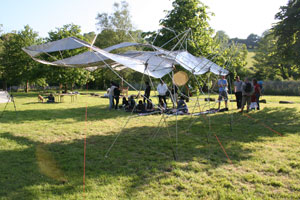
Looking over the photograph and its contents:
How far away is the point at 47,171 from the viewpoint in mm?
4117

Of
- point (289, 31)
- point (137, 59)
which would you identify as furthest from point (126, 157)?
point (289, 31)

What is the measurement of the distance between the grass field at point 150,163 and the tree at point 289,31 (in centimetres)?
401

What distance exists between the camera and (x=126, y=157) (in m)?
4.86

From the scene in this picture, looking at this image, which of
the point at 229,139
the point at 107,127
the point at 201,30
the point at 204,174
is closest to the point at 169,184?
the point at 204,174

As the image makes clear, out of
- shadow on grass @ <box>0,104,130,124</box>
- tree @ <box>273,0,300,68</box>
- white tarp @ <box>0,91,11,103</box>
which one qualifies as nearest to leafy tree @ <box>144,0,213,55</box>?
tree @ <box>273,0,300,68</box>

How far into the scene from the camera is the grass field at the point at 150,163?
338 cm

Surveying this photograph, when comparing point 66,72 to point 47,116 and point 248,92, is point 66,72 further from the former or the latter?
point 248,92

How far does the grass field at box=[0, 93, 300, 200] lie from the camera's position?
3383mm

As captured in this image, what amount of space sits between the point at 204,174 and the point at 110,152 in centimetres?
226

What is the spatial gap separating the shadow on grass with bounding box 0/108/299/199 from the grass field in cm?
2

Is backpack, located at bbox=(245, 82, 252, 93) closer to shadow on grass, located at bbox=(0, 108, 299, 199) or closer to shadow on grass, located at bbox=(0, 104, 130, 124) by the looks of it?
shadow on grass, located at bbox=(0, 108, 299, 199)

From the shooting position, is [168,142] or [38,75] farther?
[38,75]

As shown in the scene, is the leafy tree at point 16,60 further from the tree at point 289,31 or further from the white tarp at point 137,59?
the tree at point 289,31

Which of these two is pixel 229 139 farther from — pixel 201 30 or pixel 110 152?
pixel 201 30
